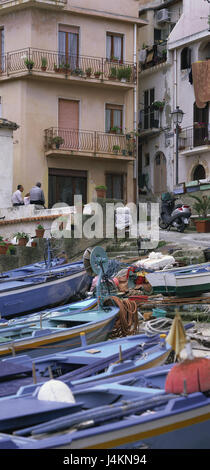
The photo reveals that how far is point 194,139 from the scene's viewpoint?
1195 inches

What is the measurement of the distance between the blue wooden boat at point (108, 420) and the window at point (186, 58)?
2619 centimetres

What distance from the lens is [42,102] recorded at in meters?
29.3

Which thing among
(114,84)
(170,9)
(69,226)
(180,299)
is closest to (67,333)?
(180,299)

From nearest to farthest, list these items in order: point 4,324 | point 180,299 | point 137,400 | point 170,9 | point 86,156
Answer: point 137,400
point 4,324
point 180,299
point 86,156
point 170,9

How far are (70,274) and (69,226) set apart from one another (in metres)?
4.50

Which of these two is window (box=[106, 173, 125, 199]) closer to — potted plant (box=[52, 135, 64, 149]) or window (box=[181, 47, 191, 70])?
potted plant (box=[52, 135, 64, 149])

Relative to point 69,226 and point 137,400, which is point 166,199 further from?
point 137,400

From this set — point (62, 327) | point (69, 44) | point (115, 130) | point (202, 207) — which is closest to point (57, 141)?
point (115, 130)

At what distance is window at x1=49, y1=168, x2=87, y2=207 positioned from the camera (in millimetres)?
29406

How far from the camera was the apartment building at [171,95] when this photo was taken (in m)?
30.5

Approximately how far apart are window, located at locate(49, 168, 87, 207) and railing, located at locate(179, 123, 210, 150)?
15.4 feet

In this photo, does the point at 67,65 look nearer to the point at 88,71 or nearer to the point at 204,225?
the point at 88,71

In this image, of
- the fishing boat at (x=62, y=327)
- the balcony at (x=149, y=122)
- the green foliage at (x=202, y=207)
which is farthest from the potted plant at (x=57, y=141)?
the fishing boat at (x=62, y=327)

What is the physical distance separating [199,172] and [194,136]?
1686mm
